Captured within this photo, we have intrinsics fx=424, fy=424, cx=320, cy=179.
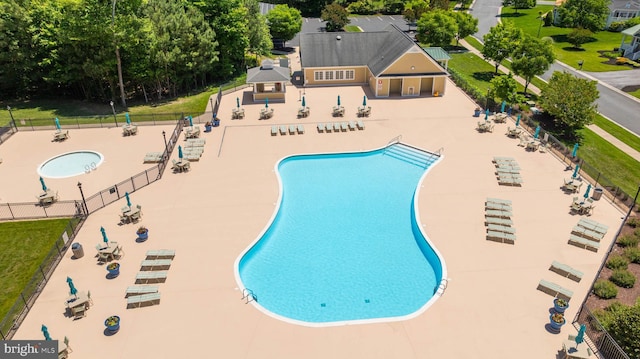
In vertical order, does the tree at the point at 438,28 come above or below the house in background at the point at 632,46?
above

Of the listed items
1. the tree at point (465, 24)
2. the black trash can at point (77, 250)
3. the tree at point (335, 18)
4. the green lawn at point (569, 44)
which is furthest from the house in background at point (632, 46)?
the black trash can at point (77, 250)

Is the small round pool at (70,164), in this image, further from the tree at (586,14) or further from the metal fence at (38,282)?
the tree at (586,14)

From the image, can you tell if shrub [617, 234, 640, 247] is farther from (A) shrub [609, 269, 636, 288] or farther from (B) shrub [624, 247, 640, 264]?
(A) shrub [609, 269, 636, 288]

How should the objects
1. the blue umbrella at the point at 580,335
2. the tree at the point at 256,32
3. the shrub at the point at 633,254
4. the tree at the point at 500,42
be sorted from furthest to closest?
the tree at the point at 256,32 → the tree at the point at 500,42 → the shrub at the point at 633,254 → the blue umbrella at the point at 580,335

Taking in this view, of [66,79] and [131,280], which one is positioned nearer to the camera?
[131,280]

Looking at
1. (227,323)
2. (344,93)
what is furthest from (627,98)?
(227,323)

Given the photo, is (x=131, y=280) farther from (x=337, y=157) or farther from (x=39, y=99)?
(x=39, y=99)

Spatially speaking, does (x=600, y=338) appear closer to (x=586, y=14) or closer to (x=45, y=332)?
(x=45, y=332)

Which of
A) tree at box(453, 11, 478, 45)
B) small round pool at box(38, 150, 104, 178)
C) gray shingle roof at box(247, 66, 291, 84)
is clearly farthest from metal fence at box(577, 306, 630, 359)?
tree at box(453, 11, 478, 45)

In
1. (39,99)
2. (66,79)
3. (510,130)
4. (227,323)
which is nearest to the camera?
(227,323)
